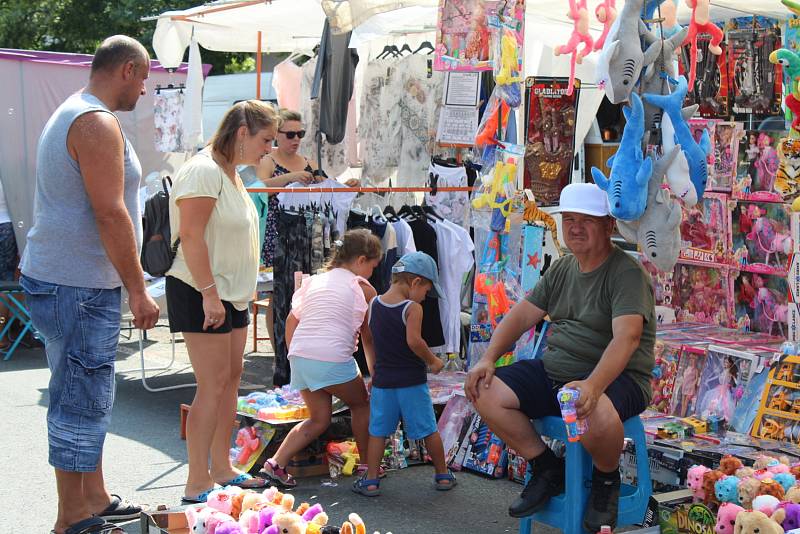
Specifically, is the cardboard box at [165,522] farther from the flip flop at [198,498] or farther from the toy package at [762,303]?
the toy package at [762,303]

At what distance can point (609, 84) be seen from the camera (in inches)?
155

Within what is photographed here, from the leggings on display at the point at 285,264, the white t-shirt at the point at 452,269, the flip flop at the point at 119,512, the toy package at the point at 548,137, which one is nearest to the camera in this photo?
the flip flop at the point at 119,512

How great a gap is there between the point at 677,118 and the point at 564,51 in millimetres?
884

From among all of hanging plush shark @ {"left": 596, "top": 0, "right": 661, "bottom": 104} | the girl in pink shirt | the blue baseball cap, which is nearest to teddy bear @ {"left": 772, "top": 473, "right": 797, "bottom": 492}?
hanging plush shark @ {"left": 596, "top": 0, "right": 661, "bottom": 104}

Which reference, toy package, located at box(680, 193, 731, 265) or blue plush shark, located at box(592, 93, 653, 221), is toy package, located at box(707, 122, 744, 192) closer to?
toy package, located at box(680, 193, 731, 265)

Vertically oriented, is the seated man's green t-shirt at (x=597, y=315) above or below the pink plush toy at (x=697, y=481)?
above

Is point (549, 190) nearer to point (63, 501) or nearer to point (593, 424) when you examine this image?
point (593, 424)

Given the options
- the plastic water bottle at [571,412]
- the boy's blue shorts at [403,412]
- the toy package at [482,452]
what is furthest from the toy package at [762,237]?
the plastic water bottle at [571,412]

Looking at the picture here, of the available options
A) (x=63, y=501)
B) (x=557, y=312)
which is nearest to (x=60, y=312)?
(x=63, y=501)

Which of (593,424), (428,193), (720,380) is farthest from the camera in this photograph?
(428,193)

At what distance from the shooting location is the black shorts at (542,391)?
398 centimetres

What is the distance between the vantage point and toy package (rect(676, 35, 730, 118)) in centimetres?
555

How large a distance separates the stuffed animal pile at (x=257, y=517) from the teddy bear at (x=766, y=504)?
1.40 meters

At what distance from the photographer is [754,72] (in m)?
5.45
